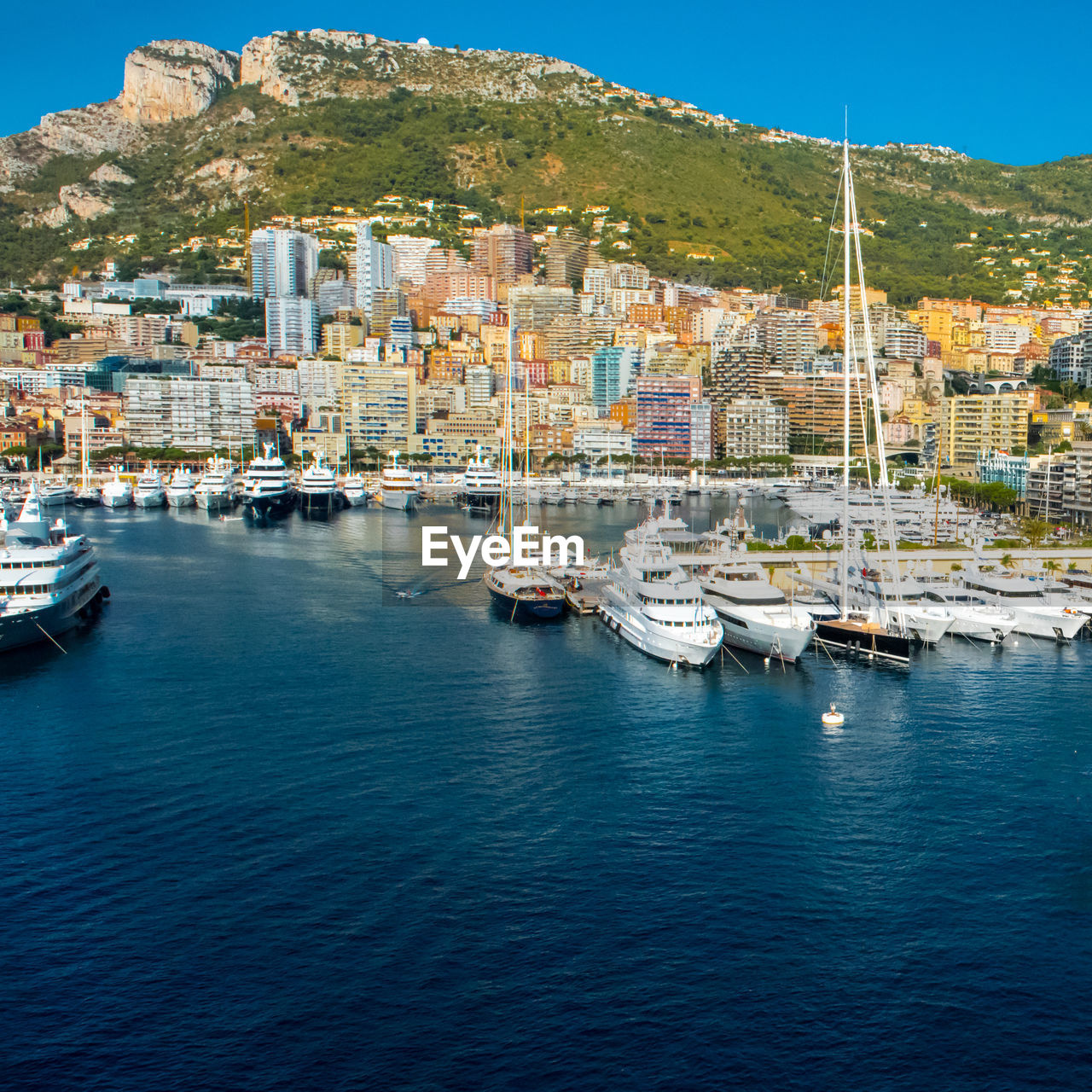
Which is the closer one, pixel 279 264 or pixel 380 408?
pixel 380 408

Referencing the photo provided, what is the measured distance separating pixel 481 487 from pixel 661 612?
59780 mm

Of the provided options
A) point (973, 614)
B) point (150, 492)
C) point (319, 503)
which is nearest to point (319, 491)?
point (319, 503)

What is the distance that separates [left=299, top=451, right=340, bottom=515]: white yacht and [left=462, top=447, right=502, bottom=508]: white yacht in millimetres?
10718

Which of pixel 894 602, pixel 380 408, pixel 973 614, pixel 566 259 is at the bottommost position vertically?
pixel 973 614

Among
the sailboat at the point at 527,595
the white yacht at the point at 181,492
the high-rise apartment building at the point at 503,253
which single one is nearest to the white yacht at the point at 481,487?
the white yacht at the point at 181,492

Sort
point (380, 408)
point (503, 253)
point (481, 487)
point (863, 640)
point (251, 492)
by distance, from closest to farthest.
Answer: point (863, 640) < point (251, 492) < point (481, 487) < point (380, 408) < point (503, 253)

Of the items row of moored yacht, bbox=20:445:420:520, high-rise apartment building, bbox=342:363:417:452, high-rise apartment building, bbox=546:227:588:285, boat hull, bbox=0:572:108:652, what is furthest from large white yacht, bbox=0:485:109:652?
high-rise apartment building, bbox=546:227:588:285

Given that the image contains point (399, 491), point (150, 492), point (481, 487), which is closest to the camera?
point (150, 492)

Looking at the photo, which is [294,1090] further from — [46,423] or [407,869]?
[46,423]

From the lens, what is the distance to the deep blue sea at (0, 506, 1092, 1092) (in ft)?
46.0

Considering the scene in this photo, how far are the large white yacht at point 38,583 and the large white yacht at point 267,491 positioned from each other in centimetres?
4182

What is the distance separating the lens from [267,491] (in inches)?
3364

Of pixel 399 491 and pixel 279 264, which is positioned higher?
pixel 279 264

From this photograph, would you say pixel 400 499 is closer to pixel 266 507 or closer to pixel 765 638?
pixel 266 507
